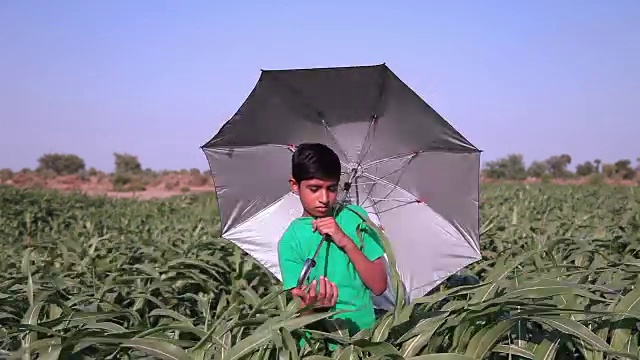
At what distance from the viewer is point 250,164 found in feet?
9.76

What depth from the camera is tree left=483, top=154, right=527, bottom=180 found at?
195ft

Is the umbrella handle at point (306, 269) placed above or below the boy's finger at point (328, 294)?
above

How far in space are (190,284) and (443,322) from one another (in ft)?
8.31

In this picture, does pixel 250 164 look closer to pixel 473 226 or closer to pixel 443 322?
pixel 473 226

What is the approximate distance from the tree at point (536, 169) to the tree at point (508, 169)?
1.92 ft

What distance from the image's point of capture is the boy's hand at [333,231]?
83.7 inches

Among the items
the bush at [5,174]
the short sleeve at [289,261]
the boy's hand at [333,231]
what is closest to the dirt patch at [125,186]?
the bush at [5,174]

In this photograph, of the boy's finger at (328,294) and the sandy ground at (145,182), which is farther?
the sandy ground at (145,182)

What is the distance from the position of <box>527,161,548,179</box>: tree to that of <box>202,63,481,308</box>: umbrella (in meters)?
59.4

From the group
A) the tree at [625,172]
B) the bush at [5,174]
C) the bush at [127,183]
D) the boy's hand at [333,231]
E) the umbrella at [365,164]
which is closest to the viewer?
the boy's hand at [333,231]

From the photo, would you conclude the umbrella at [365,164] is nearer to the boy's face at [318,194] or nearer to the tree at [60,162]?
the boy's face at [318,194]

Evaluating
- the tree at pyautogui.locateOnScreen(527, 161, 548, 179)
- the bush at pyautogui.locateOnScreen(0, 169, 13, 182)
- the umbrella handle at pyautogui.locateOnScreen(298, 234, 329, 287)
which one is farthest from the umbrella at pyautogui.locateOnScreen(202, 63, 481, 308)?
the tree at pyautogui.locateOnScreen(527, 161, 548, 179)

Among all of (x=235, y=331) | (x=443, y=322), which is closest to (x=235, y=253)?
(x=235, y=331)

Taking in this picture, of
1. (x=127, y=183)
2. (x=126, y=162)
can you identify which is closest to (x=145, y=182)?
(x=127, y=183)
